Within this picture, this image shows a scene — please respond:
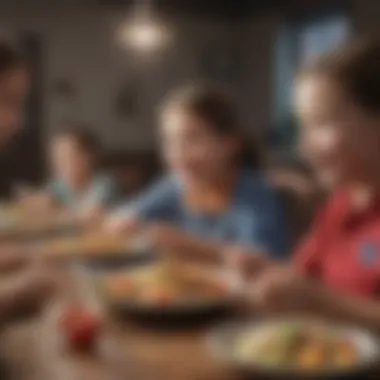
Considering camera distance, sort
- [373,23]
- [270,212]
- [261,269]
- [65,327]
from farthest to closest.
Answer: [373,23] → [270,212] → [261,269] → [65,327]

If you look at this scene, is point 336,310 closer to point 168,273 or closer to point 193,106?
point 168,273

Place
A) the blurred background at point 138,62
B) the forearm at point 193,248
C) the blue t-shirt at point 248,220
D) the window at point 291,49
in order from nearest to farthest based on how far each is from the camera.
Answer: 1. the forearm at point 193,248
2. the blue t-shirt at point 248,220
3. the window at point 291,49
4. the blurred background at point 138,62

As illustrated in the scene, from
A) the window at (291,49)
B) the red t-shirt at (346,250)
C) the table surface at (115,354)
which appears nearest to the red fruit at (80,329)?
the table surface at (115,354)

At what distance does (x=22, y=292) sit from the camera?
0.76m

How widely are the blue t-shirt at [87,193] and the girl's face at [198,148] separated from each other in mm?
423

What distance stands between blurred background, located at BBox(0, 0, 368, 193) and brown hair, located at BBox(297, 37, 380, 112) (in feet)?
2.85

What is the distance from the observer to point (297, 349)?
59cm

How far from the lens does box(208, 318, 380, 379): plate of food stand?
55cm

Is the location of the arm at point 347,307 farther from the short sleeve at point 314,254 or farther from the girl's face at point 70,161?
the girl's face at point 70,161

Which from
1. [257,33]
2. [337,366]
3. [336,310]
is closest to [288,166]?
[257,33]

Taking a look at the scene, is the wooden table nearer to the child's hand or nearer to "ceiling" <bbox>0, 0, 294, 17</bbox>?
the child's hand

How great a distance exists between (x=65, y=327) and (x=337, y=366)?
0.23 m

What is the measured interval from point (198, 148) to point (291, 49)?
48cm

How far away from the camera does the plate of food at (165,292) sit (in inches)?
28.2
